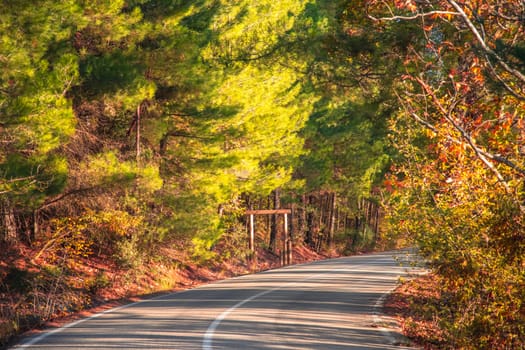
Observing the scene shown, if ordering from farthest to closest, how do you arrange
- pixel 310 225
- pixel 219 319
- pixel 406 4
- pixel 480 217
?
pixel 310 225 < pixel 219 319 < pixel 480 217 < pixel 406 4

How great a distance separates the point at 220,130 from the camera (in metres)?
27.6

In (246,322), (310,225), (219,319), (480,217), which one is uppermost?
(480,217)

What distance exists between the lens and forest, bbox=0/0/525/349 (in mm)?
11508

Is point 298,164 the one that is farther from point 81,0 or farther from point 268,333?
point 268,333

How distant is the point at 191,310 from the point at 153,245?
8978mm

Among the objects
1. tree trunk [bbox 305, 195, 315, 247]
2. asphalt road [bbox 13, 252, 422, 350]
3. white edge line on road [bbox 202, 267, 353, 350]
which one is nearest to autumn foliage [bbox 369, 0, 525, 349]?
asphalt road [bbox 13, 252, 422, 350]

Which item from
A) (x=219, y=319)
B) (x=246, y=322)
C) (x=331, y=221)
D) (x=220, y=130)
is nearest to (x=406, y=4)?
(x=246, y=322)

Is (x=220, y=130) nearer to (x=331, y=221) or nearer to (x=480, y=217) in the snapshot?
(x=480, y=217)

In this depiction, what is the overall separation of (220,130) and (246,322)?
13.3 metres

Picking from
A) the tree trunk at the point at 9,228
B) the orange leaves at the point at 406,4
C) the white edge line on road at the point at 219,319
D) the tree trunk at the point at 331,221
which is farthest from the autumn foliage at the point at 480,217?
the tree trunk at the point at 331,221


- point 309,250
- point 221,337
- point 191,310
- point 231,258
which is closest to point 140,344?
point 221,337

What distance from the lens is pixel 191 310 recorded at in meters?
17.7

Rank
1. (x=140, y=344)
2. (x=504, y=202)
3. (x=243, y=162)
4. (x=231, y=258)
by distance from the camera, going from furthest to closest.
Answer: (x=231, y=258), (x=243, y=162), (x=140, y=344), (x=504, y=202)

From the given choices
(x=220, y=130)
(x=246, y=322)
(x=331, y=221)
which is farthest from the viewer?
(x=331, y=221)
